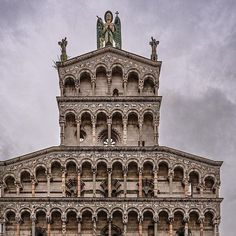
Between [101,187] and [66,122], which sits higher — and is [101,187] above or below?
below

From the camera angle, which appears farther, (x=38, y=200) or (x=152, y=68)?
(x=152, y=68)

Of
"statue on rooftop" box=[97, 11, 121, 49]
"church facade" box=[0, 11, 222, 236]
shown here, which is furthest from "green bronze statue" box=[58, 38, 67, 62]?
"statue on rooftop" box=[97, 11, 121, 49]

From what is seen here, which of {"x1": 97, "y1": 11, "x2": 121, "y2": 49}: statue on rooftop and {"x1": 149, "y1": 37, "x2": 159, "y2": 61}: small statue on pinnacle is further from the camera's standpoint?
{"x1": 97, "y1": 11, "x2": 121, "y2": 49}: statue on rooftop

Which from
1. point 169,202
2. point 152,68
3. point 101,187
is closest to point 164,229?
point 169,202

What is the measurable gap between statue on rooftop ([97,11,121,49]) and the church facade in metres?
2.41

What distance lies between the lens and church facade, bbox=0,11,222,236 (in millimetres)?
35656

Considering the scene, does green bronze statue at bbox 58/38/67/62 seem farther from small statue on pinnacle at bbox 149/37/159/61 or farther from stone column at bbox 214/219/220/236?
stone column at bbox 214/219/220/236

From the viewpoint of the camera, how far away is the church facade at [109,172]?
35.7 metres

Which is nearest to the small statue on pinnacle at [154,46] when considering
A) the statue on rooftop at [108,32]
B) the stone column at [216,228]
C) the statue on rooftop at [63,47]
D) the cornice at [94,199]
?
the statue on rooftop at [108,32]

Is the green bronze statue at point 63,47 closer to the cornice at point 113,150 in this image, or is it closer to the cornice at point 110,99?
the cornice at point 110,99

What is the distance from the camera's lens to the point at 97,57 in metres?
39.4

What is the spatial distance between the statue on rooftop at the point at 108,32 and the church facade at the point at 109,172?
241cm

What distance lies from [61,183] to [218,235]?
897 cm

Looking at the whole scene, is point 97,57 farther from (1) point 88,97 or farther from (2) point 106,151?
(2) point 106,151
